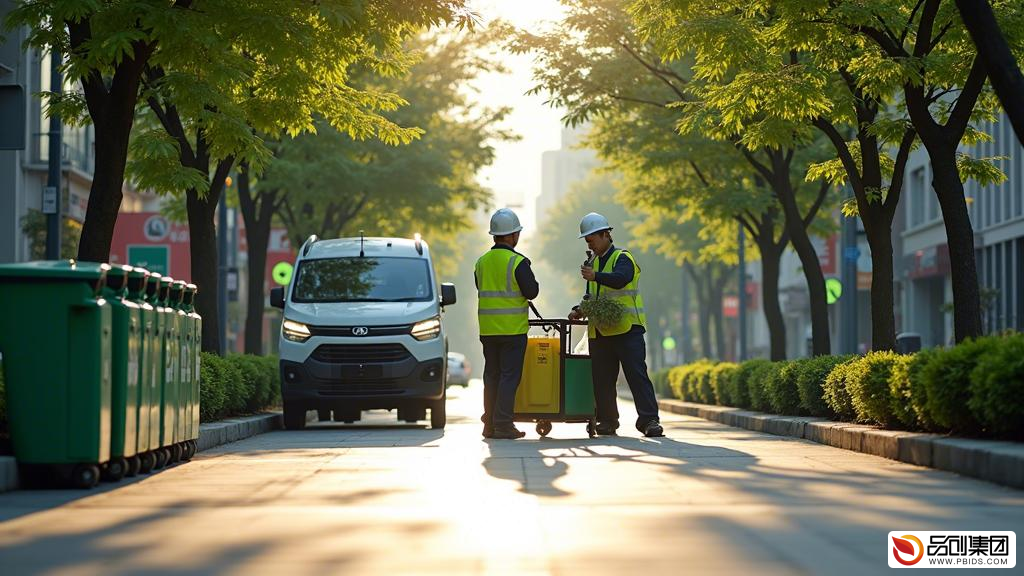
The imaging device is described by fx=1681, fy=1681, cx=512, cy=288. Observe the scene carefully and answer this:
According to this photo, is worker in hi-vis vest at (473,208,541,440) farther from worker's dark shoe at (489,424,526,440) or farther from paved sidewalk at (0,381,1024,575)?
paved sidewalk at (0,381,1024,575)

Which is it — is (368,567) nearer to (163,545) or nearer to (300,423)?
(163,545)

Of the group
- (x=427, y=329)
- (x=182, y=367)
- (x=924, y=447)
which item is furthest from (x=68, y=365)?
(x=427, y=329)

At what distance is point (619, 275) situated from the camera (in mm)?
15578

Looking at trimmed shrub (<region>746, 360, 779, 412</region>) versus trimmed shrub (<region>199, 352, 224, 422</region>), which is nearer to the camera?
trimmed shrub (<region>199, 352, 224, 422</region>)

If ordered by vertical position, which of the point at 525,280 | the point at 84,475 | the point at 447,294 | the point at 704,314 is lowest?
the point at 84,475

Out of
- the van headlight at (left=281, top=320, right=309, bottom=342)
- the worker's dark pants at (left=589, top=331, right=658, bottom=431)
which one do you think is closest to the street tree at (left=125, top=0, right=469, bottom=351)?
the van headlight at (left=281, top=320, right=309, bottom=342)

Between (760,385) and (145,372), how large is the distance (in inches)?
488

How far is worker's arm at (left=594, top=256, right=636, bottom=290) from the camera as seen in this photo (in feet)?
51.0

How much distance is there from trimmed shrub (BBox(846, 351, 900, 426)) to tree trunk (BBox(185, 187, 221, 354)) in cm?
956

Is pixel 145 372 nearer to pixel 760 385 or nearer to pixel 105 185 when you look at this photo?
pixel 105 185

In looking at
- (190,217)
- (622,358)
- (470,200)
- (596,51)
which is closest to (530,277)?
(622,358)

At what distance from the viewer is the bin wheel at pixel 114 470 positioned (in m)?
11.0

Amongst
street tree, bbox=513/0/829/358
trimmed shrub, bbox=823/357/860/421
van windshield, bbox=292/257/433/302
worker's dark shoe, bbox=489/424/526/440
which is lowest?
worker's dark shoe, bbox=489/424/526/440

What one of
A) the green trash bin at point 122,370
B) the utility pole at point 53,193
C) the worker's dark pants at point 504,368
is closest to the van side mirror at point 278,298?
the utility pole at point 53,193
